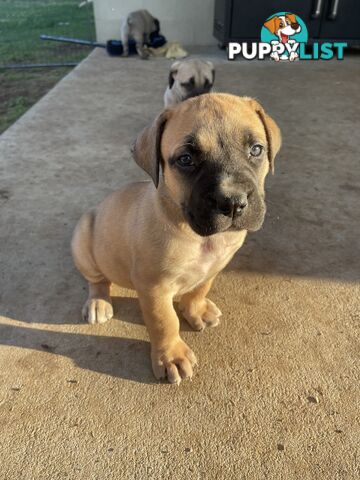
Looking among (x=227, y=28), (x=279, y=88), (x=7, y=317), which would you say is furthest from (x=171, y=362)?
(x=227, y=28)

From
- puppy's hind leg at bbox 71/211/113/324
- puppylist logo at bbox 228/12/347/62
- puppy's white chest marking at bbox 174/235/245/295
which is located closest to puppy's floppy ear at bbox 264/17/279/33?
puppylist logo at bbox 228/12/347/62

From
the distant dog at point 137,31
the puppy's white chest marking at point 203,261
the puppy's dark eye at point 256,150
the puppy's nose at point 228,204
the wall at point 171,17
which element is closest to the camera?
the puppy's nose at point 228,204

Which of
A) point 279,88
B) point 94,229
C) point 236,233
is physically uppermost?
point 236,233

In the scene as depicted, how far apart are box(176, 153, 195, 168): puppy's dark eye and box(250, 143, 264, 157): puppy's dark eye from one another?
329mm

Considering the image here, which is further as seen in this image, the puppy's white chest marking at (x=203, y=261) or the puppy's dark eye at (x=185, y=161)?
the puppy's white chest marking at (x=203, y=261)

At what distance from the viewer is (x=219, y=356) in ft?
8.38

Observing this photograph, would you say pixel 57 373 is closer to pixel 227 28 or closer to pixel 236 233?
pixel 236 233

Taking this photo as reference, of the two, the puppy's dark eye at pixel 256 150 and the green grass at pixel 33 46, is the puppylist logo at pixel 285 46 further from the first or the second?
the puppy's dark eye at pixel 256 150

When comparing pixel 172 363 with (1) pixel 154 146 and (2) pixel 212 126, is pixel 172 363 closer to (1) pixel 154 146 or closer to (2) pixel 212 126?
(1) pixel 154 146

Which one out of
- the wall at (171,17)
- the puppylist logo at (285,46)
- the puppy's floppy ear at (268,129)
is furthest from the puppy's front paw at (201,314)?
the wall at (171,17)

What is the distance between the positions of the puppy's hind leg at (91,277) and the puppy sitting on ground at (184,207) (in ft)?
0.51

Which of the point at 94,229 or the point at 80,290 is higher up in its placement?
the point at 94,229

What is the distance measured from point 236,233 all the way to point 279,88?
255 inches

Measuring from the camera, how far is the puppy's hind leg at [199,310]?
273 centimetres
